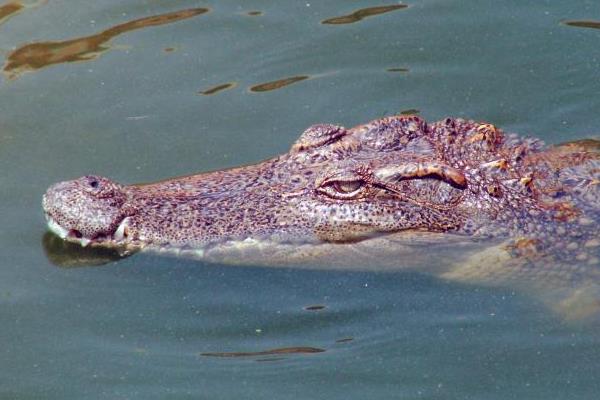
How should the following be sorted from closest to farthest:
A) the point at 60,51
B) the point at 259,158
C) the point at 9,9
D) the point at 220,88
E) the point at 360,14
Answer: the point at 259,158
the point at 220,88
the point at 60,51
the point at 360,14
the point at 9,9

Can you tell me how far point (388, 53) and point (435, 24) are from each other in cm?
61

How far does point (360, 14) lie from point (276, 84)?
130 centimetres

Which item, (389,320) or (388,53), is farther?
(388,53)

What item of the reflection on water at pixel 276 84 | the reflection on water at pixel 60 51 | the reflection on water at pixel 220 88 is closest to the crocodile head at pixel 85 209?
the reflection on water at pixel 220 88

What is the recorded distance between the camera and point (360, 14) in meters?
9.95

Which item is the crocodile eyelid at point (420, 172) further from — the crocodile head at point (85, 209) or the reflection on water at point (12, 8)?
the reflection on water at point (12, 8)

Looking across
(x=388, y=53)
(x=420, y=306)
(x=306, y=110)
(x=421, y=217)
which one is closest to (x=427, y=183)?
(x=421, y=217)

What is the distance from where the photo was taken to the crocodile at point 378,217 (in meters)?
6.95

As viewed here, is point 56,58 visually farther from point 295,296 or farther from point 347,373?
point 347,373

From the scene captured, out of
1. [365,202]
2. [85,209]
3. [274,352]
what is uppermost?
[85,209]

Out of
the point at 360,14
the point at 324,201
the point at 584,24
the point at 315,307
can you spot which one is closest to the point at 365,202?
the point at 324,201

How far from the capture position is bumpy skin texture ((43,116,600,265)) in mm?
6941

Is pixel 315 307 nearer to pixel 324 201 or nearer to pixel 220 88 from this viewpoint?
pixel 324 201

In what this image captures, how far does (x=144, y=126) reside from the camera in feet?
28.7
